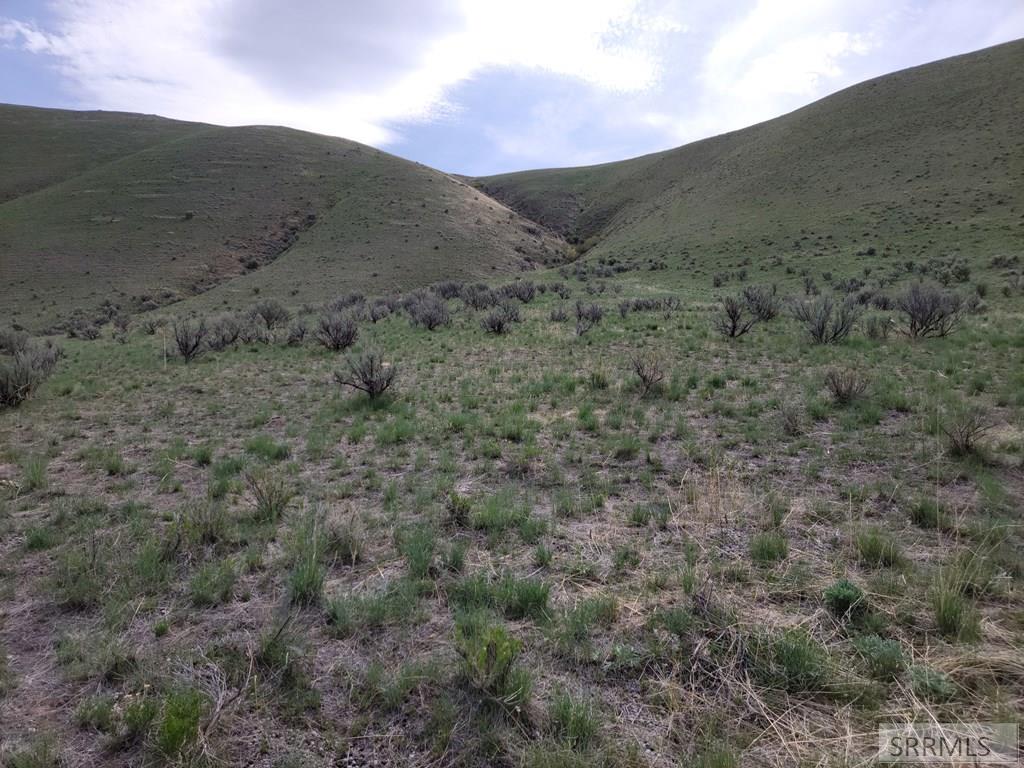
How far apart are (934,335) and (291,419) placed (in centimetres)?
1402

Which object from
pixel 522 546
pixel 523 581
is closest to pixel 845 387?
pixel 522 546

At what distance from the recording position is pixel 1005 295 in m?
17.7

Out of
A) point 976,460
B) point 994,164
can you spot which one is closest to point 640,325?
point 976,460

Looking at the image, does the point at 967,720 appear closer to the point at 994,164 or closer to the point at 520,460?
the point at 520,460

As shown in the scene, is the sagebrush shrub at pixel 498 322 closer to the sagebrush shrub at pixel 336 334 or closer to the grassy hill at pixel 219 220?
the sagebrush shrub at pixel 336 334

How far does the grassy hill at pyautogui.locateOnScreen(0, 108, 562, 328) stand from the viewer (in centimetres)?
4181

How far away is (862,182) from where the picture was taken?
42750 mm

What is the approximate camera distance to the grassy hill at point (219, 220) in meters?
41.8

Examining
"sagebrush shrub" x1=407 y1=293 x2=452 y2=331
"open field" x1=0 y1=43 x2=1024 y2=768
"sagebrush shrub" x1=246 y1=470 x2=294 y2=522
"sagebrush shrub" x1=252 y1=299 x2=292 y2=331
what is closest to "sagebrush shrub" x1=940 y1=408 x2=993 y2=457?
"open field" x1=0 y1=43 x2=1024 y2=768

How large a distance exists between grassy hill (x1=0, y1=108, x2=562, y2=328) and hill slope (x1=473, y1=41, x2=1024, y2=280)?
17.7 metres

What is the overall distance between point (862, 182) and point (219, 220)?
60.9 meters

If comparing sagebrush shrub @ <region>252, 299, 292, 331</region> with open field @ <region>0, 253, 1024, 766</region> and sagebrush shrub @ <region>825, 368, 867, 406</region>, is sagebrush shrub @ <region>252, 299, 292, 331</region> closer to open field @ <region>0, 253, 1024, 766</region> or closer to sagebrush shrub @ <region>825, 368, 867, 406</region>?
open field @ <region>0, 253, 1024, 766</region>

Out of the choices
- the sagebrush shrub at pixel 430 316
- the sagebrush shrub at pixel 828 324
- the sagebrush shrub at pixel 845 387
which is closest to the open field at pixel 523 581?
the sagebrush shrub at pixel 845 387

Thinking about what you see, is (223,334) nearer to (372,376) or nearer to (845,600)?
(372,376)
